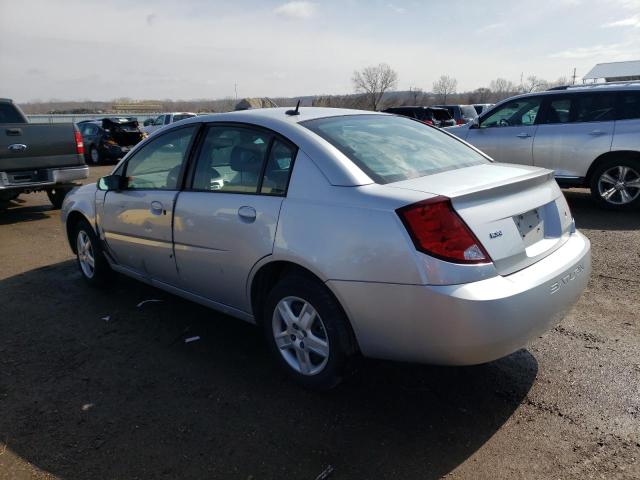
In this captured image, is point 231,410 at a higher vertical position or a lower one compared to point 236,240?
lower

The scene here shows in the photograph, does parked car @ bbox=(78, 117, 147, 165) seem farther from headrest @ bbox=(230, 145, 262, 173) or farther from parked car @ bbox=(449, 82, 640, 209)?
headrest @ bbox=(230, 145, 262, 173)

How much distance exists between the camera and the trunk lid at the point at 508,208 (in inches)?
102

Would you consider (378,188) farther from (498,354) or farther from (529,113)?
(529,113)

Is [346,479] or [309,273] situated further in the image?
[309,273]

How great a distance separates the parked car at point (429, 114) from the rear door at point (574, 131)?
10121 millimetres

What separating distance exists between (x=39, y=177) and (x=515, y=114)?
26.8 feet

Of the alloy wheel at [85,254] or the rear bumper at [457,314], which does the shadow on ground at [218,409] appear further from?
the alloy wheel at [85,254]

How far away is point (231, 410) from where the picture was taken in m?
2.95

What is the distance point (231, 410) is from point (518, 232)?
1904 mm

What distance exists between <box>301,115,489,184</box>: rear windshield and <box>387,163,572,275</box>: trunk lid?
14cm

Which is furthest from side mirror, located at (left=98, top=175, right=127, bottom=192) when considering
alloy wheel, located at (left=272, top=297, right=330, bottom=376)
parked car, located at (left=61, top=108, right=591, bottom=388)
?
alloy wheel, located at (left=272, top=297, right=330, bottom=376)

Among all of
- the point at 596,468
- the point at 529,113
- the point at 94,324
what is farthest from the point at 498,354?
the point at 529,113

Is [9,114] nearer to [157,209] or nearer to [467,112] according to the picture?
[157,209]

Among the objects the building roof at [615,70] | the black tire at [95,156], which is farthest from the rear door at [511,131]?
the building roof at [615,70]
